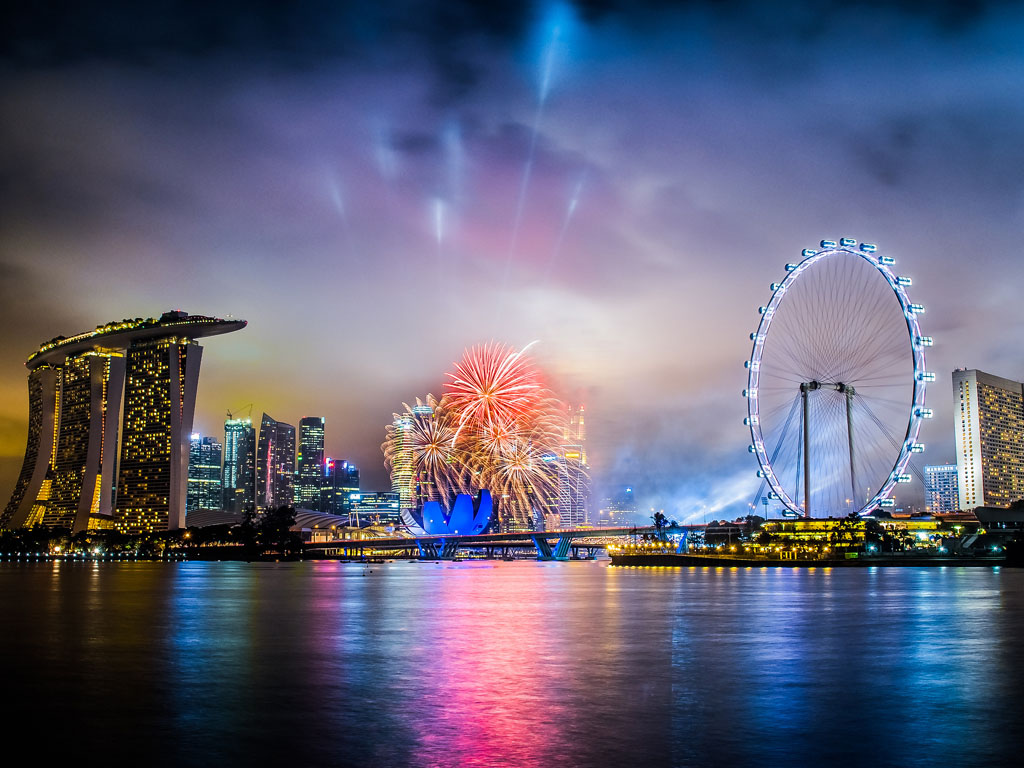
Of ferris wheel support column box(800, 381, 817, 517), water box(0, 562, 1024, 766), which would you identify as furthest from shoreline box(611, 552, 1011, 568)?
→ water box(0, 562, 1024, 766)

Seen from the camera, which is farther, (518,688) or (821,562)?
(821,562)

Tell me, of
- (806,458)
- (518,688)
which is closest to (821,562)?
(806,458)

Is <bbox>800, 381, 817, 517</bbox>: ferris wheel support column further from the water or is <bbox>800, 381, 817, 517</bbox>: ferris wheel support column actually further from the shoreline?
the water

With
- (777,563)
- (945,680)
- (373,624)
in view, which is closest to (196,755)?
(945,680)

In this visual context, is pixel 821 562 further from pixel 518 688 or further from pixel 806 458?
pixel 518 688

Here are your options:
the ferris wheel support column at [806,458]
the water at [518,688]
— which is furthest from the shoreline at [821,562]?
the water at [518,688]

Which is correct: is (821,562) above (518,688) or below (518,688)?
below

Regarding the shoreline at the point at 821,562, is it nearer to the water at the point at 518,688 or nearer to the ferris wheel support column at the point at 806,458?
the ferris wheel support column at the point at 806,458

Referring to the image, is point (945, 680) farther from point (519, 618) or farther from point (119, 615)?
point (119, 615)

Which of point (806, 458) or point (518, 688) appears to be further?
point (806, 458)
